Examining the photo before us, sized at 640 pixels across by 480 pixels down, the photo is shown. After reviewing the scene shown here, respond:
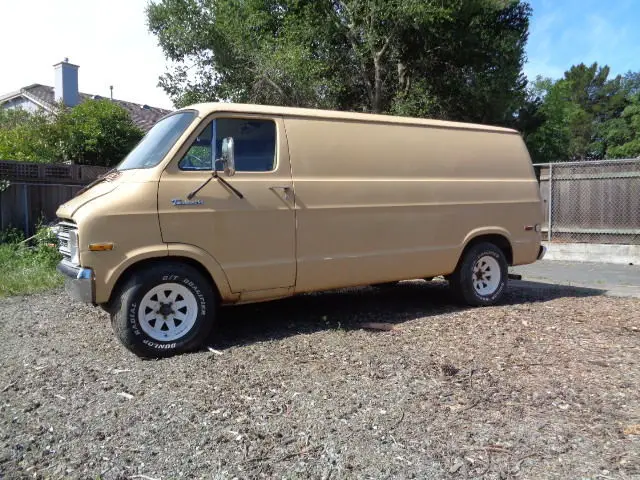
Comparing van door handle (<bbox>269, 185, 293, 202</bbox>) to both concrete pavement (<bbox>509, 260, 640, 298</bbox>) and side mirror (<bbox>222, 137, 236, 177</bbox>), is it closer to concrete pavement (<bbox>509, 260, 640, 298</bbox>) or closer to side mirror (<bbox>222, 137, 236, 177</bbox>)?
side mirror (<bbox>222, 137, 236, 177</bbox>)

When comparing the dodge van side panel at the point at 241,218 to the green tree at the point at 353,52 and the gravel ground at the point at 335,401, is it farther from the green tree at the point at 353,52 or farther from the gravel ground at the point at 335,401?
the green tree at the point at 353,52

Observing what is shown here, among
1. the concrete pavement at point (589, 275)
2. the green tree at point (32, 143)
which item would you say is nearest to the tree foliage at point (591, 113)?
the concrete pavement at point (589, 275)

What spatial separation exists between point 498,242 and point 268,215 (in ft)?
11.3

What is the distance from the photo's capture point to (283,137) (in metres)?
5.53

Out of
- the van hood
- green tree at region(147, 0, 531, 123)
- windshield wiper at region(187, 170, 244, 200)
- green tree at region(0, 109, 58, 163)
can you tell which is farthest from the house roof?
windshield wiper at region(187, 170, 244, 200)

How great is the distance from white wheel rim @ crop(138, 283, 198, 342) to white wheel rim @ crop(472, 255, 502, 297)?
12.1 ft

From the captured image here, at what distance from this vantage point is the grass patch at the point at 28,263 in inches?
320

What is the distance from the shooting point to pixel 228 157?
502 cm

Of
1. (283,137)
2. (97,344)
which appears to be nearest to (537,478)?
(283,137)

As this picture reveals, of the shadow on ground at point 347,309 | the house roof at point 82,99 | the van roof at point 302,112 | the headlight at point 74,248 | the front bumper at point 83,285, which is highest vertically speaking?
the house roof at point 82,99

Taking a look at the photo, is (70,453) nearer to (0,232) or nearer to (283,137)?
(283,137)

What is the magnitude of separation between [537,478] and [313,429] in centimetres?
130

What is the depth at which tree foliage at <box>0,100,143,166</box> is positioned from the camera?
1516cm

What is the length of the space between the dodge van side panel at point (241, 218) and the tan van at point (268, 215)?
0.03ft
